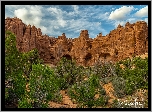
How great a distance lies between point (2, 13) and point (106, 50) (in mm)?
32557

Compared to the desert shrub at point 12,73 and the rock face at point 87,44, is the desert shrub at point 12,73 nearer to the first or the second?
the desert shrub at point 12,73

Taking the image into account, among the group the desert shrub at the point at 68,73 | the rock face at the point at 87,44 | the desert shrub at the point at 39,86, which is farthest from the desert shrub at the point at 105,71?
the rock face at the point at 87,44

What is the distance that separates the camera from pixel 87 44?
127ft

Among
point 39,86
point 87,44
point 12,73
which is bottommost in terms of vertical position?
point 39,86

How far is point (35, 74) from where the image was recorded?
298 inches

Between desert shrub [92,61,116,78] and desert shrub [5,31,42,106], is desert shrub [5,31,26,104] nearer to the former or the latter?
desert shrub [5,31,42,106]

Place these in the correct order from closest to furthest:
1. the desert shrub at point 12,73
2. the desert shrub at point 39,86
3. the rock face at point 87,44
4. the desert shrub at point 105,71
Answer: the desert shrub at point 12,73
the desert shrub at point 39,86
the desert shrub at point 105,71
the rock face at point 87,44

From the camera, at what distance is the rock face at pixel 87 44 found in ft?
111

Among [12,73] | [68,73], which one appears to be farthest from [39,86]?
[68,73]

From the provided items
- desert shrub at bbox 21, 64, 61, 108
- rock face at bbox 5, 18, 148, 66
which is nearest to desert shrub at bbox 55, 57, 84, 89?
desert shrub at bbox 21, 64, 61, 108

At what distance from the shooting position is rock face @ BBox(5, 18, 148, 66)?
34.0 m

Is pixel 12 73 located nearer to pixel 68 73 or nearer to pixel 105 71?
pixel 68 73
